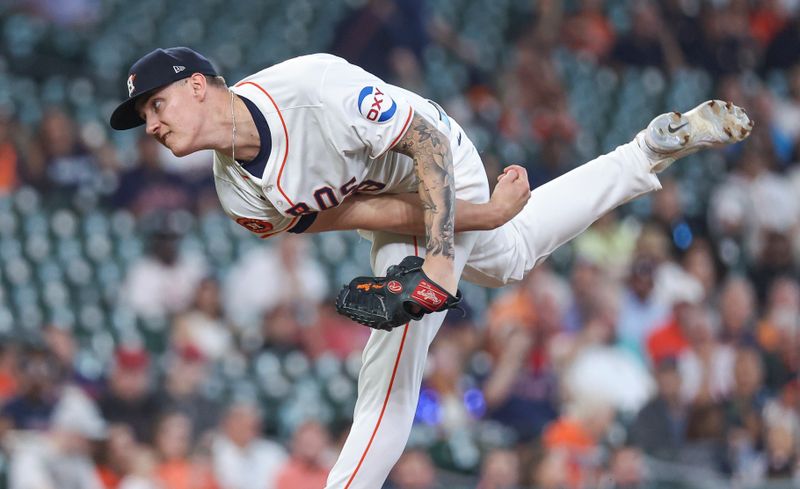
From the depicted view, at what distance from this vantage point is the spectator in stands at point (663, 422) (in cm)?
762

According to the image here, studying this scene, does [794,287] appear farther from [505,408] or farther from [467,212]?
[467,212]

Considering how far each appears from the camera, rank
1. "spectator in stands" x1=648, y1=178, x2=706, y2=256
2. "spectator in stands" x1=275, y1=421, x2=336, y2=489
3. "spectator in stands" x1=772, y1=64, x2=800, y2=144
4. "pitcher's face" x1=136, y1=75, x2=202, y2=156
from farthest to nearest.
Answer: "spectator in stands" x1=772, y1=64, x2=800, y2=144 → "spectator in stands" x1=648, y1=178, x2=706, y2=256 → "spectator in stands" x1=275, y1=421, x2=336, y2=489 → "pitcher's face" x1=136, y1=75, x2=202, y2=156

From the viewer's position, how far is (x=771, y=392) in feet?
27.8

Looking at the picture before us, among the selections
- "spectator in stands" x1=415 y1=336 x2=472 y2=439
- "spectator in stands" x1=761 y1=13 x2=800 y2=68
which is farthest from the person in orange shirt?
"spectator in stands" x1=761 y1=13 x2=800 y2=68

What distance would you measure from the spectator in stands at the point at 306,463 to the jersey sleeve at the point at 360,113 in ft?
10.1

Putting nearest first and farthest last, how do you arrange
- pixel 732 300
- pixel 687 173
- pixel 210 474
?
pixel 210 474, pixel 732 300, pixel 687 173

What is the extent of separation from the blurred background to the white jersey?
294 centimetres

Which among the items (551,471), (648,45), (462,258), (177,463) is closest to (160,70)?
(462,258)

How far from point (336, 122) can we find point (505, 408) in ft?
13.3

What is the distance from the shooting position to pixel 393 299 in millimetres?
3902

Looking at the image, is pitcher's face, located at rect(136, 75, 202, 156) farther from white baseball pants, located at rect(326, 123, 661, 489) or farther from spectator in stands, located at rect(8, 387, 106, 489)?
spectator in stands, located at rect(8, 387, 106, 489)

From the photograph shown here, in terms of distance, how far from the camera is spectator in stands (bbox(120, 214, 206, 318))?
26.7 ft

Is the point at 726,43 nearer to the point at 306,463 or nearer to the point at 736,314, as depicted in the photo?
the point at 736,314

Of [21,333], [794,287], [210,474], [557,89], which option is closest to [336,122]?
[210,474]
